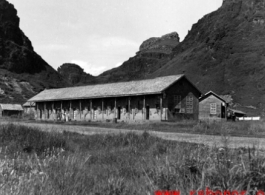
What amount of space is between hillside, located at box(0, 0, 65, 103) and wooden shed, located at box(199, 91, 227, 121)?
65.3m

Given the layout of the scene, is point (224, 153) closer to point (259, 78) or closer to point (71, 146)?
point (71, 146)

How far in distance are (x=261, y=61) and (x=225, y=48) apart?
2103 centimetres

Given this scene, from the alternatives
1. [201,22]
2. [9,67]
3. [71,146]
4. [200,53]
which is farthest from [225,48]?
[71,146]

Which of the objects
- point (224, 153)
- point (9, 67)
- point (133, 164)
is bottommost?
point (133, 164)

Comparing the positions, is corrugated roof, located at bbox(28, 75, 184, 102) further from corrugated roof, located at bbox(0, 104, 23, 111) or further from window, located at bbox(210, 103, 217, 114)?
corrugated roof, located at bbox(0, 104, 23, 111)

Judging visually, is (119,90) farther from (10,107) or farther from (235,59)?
(235,59)

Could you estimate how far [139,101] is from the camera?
40688mm

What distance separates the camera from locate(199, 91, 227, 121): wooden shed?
55438mm

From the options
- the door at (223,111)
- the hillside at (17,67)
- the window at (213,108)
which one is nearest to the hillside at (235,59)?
the door at (223,111)

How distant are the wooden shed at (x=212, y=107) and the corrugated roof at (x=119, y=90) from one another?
55.6 feet

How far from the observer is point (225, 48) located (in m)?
117

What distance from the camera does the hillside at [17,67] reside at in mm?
112706

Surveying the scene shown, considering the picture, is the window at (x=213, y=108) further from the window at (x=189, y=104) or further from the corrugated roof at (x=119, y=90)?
the corrugated roof at (x=119, y=90)

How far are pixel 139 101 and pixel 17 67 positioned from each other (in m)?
109
